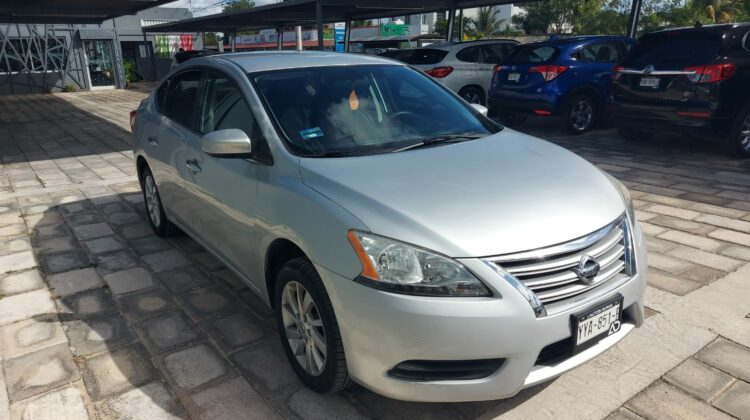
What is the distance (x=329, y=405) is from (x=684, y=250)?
127 inches

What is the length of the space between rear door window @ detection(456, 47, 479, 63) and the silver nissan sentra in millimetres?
7527

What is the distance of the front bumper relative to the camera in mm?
2006

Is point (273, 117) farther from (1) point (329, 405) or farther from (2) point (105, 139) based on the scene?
(2) point (105, 139)

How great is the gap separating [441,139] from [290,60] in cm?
118

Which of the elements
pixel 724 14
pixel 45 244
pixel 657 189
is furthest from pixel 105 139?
pixel 724 14

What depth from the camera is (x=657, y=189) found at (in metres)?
5.89

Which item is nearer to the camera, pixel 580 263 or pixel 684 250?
pixel 580 263

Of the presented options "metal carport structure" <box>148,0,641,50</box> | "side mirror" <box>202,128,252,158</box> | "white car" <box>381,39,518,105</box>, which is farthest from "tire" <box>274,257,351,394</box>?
"metal carport structure" <box>148,0,641,50</box>

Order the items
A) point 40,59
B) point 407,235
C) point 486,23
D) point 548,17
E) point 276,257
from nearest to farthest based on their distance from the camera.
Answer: point 407,235, point 276,257, point 40,59, point 486,23, point 548,17

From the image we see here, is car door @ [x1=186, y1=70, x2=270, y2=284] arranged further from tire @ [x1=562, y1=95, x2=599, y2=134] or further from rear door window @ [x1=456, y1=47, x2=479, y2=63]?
rear door window @ [x1=456, y1=47, x2=479, y2=63]

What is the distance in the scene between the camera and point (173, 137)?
402 centimetres

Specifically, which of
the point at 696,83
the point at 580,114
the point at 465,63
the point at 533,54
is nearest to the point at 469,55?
the point at 465,63

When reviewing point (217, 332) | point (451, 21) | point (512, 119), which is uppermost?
point (451, 21)

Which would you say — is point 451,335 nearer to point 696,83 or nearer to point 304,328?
point 304,328
